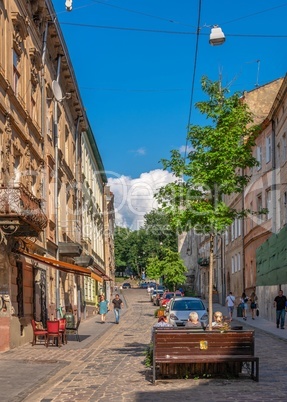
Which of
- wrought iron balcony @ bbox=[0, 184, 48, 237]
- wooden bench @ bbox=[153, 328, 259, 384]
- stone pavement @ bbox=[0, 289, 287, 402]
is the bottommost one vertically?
stone pavement @ bbox=[0, 289, 287, 402]

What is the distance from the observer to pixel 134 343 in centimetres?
2220

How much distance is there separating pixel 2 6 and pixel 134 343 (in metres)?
11.3

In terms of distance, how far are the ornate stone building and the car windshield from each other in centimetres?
336

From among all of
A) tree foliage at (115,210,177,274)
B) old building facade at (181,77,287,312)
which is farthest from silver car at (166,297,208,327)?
tree foliage at (115,210,177,274)

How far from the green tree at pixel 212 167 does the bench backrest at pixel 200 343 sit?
3.22 m

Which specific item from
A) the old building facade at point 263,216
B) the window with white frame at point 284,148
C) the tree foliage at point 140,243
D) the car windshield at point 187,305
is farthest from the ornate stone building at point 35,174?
the tree foliage at point 140,243

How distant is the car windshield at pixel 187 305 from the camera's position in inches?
1020

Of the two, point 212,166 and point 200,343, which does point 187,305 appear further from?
point 200,343

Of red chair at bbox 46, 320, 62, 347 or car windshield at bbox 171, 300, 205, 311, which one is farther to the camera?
car windshield at bbox 171, 300, 205, 311

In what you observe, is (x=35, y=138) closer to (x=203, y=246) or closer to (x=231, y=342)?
(x=231, y=342)

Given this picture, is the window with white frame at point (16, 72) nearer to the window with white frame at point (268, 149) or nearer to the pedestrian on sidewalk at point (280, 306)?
the pedestrian on sidewalk at point (280, 306)

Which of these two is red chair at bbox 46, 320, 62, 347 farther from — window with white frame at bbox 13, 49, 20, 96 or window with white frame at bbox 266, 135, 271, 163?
window with white frame at bbox 266, 135, 271, 163

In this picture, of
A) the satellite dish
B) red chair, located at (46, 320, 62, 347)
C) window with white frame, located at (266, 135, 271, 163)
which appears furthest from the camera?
window with white frame, located at (266, 135, 271, 163)

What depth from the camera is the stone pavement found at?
408 inches
